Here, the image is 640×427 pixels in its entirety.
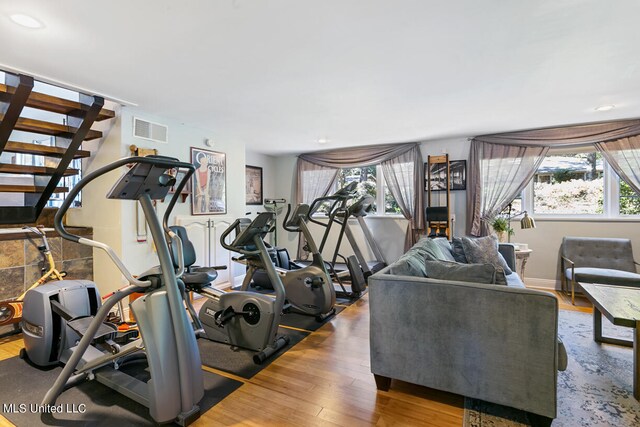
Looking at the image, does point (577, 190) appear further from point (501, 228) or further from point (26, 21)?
point (26, 21)

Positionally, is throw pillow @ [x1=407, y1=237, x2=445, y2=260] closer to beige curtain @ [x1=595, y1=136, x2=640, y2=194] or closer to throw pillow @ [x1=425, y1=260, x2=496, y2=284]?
throw pillow @ [x1=425, y1=260, x2=496, y2=284]

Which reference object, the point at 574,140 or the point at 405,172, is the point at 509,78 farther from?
the point at 405,172

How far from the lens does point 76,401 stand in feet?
6.55

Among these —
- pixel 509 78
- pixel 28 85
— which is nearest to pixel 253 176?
pixel 28 85

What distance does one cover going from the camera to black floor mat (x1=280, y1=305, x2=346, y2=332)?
325cm

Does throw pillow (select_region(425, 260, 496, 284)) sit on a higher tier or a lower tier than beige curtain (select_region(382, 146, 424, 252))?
lower

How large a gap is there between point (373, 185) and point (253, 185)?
7.53ft

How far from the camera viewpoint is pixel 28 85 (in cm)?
258

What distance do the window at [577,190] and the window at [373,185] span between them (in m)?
1.92

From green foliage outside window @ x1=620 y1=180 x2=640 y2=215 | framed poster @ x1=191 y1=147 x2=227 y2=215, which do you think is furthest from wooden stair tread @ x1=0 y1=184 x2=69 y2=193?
green foliage outside window @ x1=620 y1=180 x2=640 y2=215

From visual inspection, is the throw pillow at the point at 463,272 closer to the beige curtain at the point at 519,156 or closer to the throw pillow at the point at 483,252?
the throw pillow at the point at 483,252

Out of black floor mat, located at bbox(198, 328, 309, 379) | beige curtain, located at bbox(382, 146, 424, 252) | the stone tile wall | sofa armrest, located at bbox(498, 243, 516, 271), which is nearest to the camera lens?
black floor mat, located at bbox(198, 328, 309, 379)

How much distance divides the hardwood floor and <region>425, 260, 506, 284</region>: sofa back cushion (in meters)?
0.77

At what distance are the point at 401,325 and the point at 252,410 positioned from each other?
1051mm
